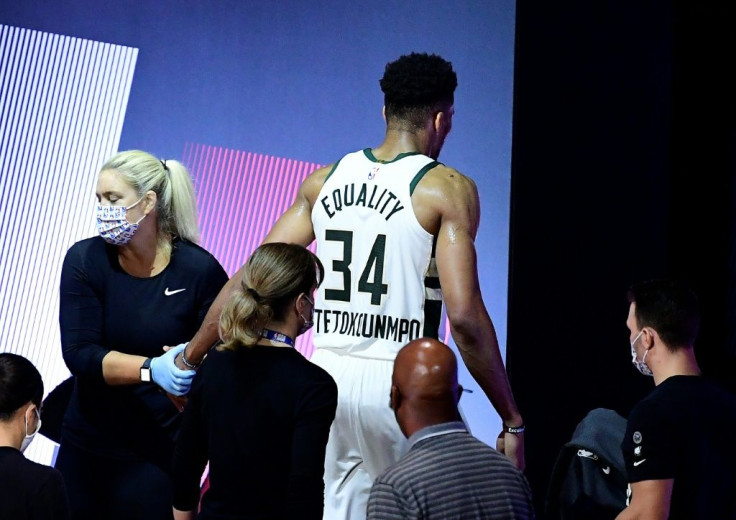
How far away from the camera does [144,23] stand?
15.6 ft

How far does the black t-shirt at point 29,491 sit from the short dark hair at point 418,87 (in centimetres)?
137

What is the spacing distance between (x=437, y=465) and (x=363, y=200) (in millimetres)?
1045

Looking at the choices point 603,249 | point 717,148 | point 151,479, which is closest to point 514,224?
point 603,249

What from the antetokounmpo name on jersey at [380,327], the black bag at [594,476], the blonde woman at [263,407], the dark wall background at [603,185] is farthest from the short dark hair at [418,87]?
the dark wall background at [603,185]

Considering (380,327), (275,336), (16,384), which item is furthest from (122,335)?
(275,336)

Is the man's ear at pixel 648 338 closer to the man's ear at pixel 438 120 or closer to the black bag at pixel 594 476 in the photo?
the black bag at pixel 594 476

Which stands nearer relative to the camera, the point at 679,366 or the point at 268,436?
the point at 268,436

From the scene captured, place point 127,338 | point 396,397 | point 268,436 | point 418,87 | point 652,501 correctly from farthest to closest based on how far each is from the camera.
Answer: point 127,338, point 418,87, point 652,501, point 268,436, point 396,397

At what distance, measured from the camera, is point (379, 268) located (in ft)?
9.43

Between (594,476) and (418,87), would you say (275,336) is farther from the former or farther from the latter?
(594,476)

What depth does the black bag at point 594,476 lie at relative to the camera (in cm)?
326

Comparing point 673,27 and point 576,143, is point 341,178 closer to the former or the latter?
point 576,143

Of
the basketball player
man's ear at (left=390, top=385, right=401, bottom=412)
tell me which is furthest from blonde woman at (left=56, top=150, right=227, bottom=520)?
man's ear at (left=390, top=385, right=401, bottom=412)

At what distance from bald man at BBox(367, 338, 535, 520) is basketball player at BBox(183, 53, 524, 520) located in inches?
25.0
